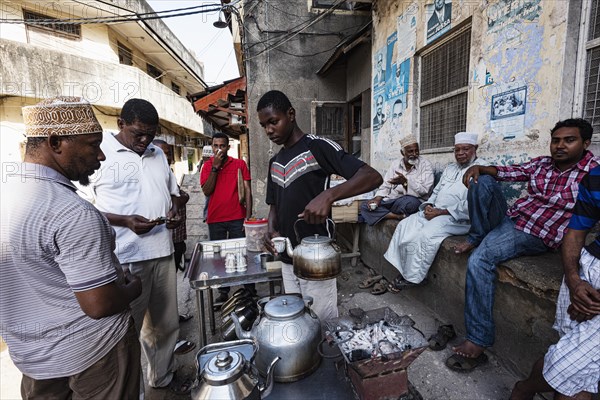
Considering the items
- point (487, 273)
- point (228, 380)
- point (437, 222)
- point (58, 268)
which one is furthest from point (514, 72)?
point (58, 268)

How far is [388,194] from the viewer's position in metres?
4.73

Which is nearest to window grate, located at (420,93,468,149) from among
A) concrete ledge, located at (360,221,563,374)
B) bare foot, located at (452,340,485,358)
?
concrete ledge, located at (360,221,563,374)

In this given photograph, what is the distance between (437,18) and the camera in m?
4.15

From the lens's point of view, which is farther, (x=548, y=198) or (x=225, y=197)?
(x=225, y=197)

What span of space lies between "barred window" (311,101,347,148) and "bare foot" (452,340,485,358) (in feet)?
19.4

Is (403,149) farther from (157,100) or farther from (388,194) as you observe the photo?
(157,100)

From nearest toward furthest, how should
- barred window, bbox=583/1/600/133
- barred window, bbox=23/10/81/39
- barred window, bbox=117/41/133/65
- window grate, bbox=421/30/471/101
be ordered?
barred window, bbox=583/1/600/133 → window grate, bbox=421/30/471/101 → barred window, bbox=23/10/81/39 → barred window, bbox=117/41/133/65

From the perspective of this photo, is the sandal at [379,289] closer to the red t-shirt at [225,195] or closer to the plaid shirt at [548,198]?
the plaid shirt at [548,198]

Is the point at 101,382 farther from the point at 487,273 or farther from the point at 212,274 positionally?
the point at 487,273

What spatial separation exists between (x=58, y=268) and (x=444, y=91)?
15.4 ft

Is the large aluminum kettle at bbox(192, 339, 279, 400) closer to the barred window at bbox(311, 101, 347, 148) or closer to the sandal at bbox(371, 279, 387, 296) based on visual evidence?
the sandal at bbox(371, 279, 387, 296)

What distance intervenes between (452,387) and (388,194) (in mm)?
2846

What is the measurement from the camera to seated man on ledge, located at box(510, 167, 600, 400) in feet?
5.27

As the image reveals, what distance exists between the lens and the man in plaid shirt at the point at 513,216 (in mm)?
2195
